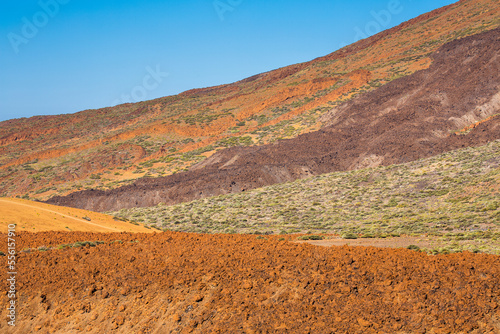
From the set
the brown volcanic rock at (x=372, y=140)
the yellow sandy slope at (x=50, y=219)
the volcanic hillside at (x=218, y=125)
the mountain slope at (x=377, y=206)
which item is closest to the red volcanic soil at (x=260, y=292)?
the mountain slope at (x=377, y=206)

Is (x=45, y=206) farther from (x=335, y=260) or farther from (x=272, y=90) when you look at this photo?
(x=272, y=90)

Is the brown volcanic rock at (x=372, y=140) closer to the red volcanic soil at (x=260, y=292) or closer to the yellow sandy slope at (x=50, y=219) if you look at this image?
the yellow sandy slope at (x=50, y=219)

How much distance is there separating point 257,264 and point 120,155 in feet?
189

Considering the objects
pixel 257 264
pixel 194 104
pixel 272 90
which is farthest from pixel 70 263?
pixel 194 104

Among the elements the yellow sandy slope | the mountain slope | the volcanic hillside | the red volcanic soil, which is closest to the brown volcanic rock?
the volcanic hillside

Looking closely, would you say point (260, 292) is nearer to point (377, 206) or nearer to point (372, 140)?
point (377, 206)

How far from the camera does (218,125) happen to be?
2977 inches

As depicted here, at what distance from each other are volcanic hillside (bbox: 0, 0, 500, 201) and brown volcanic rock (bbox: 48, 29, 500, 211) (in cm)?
104

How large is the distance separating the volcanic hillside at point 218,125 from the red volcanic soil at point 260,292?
28.3 metres

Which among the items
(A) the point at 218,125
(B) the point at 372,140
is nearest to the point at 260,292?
(B) the point at 372,140

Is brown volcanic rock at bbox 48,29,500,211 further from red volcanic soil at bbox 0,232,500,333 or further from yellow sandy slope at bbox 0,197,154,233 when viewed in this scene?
red volcanic soil at bbox 0,232,500,333

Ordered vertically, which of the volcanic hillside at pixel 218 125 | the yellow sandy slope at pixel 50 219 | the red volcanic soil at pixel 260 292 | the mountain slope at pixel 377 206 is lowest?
the mountain slope at pixel 377 206

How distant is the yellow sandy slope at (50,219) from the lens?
19812 millimetres

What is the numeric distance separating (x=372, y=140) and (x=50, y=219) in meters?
34.8
